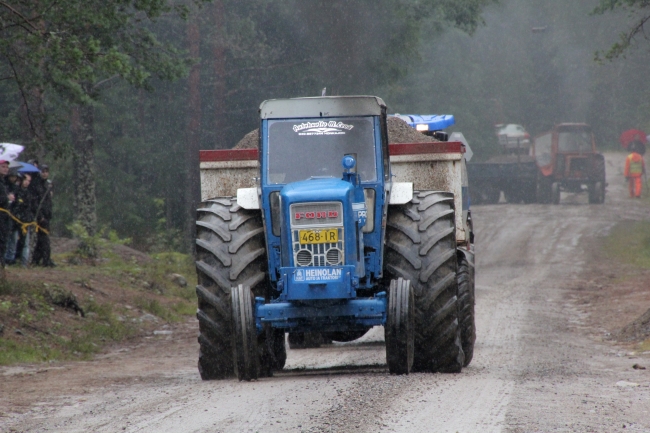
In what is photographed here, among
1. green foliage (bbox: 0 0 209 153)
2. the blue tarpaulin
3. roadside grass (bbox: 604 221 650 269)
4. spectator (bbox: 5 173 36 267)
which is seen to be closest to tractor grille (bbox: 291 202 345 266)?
green foliage (bbox: 0 0 209 153)

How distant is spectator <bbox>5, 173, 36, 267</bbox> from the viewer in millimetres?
15602

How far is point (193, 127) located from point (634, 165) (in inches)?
739

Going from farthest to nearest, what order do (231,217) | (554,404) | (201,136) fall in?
(201,136) < (231,217) < (554,404)

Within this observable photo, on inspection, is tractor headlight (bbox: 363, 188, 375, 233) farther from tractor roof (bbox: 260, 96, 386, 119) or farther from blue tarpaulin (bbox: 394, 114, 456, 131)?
blue tarpaulin (bbox: 394, 114, 456, 131)

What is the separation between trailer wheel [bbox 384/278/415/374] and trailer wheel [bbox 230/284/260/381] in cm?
116

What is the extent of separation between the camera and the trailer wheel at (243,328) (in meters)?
8.42

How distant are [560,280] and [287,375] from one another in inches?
536

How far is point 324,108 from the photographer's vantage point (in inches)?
366

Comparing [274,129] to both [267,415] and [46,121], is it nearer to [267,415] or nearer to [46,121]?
[267,415]

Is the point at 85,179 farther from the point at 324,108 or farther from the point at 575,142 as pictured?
the point at 575,142

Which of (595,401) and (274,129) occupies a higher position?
(274,129)

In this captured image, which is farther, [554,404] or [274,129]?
[274,129]

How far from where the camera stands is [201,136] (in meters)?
32.7

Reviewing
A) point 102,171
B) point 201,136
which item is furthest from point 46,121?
point 201,136
